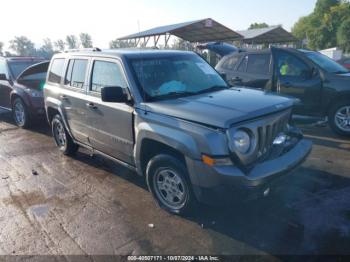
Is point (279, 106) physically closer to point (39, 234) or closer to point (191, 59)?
point (191, 59)

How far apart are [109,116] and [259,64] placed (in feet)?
14.8

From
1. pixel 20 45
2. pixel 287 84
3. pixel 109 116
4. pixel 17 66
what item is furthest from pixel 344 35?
pixel 20 45

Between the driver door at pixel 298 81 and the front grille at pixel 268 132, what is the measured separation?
11.2 feet

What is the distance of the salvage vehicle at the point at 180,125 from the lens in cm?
307

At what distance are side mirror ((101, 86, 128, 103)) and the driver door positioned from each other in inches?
172

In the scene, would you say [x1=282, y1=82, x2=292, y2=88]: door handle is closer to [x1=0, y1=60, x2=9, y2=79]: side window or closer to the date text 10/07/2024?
the date text 10/07/2024

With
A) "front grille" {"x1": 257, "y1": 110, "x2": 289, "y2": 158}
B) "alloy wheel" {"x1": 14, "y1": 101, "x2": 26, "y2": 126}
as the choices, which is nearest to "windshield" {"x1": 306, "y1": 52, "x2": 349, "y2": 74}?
"front grille" {"x1": 257, "y1": 110, "x2": 289, "y2": 158}

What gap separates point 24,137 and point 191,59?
5.17m

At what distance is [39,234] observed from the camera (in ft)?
11.8

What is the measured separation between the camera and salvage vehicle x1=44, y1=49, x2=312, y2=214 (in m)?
3.07

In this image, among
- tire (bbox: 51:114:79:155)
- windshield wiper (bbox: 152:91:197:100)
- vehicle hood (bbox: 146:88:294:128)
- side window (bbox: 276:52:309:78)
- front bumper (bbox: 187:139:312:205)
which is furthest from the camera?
side window (bbox: 276:52:309:78)

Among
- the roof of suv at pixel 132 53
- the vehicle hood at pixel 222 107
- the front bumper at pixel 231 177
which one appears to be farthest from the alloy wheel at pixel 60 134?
the front bumper at pixel 231 177

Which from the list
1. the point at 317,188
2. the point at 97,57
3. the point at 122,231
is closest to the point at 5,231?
the point at 122,231

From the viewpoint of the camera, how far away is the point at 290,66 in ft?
23.0
